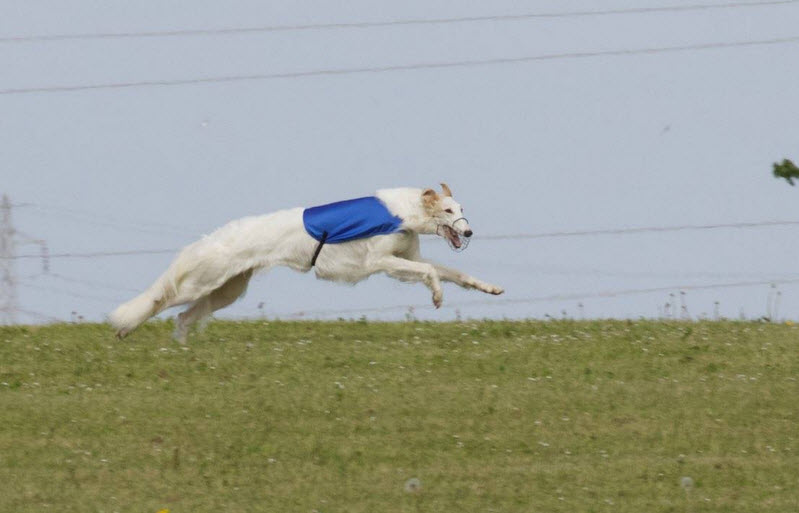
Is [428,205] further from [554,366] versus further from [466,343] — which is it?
[554,366]

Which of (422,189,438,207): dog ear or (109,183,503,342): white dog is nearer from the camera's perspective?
(109,183,503,342): white dog

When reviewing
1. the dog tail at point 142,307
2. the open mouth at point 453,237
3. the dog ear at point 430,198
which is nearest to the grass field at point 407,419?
the dog tail at point 142,307

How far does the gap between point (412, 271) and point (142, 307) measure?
2.83 metres

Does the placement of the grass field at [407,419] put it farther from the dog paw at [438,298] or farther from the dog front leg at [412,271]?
the dog front leg at [412,271]

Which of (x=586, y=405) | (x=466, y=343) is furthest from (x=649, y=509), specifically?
(x=466, y=343)

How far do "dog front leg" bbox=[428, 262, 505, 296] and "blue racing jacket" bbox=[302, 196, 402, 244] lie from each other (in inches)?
24.9

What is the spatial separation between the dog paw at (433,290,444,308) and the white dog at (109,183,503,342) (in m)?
0.01

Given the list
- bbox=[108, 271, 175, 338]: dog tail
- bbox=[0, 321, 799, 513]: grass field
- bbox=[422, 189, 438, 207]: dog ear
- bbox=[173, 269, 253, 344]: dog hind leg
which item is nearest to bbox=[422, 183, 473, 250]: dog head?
bbox=[422, 189, 438, 207]: dog ear

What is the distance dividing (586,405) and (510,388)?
841mm

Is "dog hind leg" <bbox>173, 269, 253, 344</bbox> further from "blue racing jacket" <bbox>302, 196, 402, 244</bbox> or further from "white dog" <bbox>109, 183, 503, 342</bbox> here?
"blue racing jacket" <bbox>302, 196, 402, 244</bbox>

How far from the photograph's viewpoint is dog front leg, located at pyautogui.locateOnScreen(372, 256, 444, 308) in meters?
16.0

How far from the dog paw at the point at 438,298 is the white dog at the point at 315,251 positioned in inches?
0.4

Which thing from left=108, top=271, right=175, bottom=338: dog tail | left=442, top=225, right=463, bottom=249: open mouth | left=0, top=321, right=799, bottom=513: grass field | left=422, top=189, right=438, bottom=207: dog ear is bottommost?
left=0, top=321, right=799, bottom=513: grass field

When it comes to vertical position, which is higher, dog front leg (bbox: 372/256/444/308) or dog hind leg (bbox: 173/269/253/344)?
dog front leg (bbox: 372/256/444/308)
